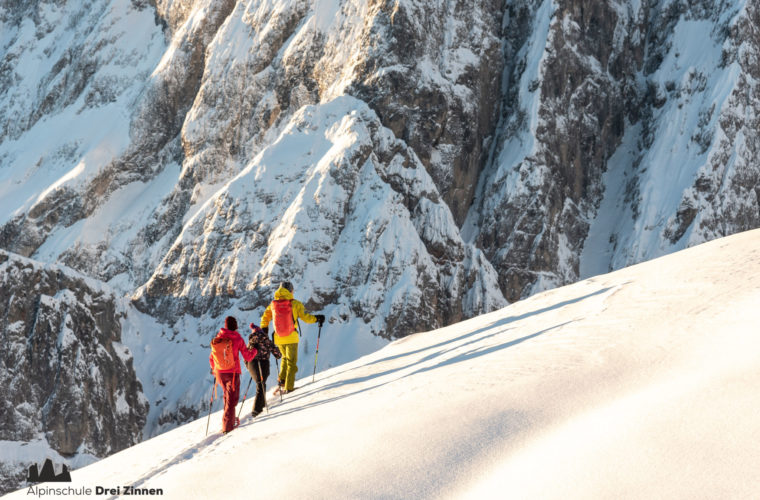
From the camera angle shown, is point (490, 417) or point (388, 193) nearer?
point (490, 417)

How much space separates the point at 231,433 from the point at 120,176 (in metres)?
50.7

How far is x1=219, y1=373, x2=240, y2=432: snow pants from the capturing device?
395 inches

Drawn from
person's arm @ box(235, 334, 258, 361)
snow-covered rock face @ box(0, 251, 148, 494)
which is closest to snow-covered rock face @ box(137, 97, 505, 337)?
snow-covered rock face @ box(0, 251, 148, 494)

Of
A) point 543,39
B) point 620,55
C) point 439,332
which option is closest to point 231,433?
point 439,332

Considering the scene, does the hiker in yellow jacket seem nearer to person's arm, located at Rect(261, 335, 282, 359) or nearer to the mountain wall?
person's arm, located at Rect(261, 335, 282, 359)

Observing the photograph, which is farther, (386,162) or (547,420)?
(386,162)

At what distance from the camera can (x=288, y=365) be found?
12.1m

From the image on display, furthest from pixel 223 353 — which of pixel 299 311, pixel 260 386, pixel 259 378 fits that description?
pixel 299 311

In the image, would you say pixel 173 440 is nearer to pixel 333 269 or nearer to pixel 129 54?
pixel 333 269

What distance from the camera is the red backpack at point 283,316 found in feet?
38.6

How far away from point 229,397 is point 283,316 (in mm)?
1883

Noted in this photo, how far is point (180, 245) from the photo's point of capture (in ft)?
159

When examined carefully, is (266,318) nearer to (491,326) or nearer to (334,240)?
(491,326)

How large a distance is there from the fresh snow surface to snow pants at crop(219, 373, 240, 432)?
0.85 ft
